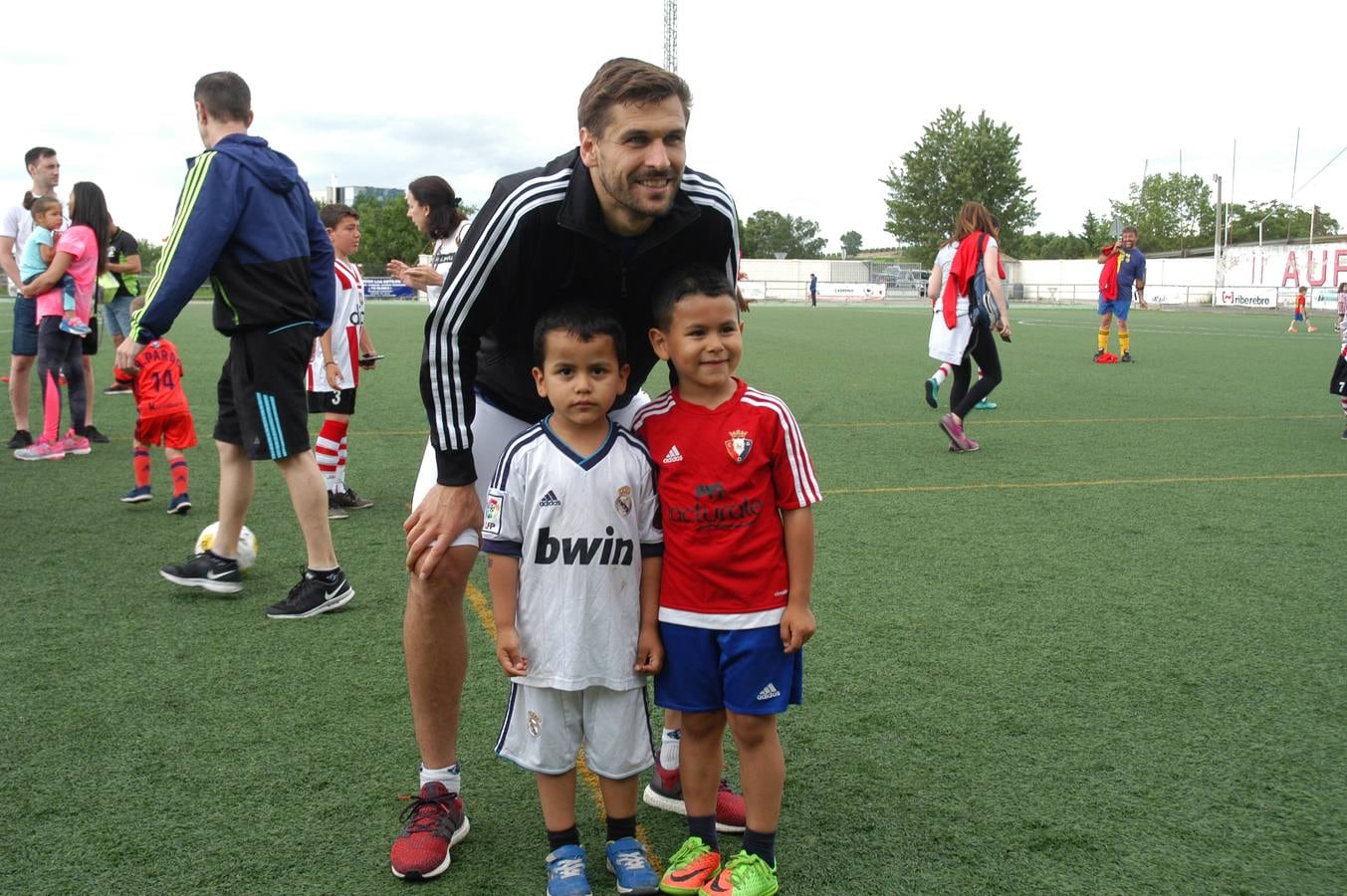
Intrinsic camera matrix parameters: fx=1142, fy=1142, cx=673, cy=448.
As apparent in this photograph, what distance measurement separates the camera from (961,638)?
→ 4574 millimetres

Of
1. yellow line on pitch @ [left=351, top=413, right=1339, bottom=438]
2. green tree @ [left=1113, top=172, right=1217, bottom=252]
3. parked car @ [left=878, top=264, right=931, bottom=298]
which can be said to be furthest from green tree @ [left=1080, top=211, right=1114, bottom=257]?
yellow line on pitch @ [left=351, top=413, right=1339, bottom=438]

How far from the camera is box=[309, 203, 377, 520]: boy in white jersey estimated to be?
7121 millimetres

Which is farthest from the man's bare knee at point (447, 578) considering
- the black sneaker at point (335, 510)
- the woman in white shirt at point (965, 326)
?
the woman in white shirt at point (965, 326)

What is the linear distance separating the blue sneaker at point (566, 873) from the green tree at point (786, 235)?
12833 centimetres

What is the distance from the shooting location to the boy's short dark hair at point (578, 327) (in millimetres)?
2801

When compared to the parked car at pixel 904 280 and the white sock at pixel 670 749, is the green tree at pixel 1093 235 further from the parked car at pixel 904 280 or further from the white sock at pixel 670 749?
the white sock at pixel 670 749

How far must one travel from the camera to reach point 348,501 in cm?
717

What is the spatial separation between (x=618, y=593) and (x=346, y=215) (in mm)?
5670

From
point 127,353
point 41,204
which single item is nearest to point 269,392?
point 127,353

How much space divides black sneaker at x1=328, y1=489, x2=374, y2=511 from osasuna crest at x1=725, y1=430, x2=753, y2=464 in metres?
4.94

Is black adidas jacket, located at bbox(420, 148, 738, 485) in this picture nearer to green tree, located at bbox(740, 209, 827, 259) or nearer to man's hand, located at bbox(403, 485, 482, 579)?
man's hand, located at bbox(403, 485, 482, 579)

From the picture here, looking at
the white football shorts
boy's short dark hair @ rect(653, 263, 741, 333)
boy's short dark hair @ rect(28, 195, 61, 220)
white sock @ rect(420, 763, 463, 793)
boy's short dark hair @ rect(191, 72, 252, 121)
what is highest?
boy's short dark hair @ rect(191, 72, 252, 121)

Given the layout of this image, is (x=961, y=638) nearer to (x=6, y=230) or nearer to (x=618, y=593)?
(x=618, y=593)

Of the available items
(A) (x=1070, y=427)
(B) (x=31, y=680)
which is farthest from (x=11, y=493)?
(A) (x=1070, y=427)
